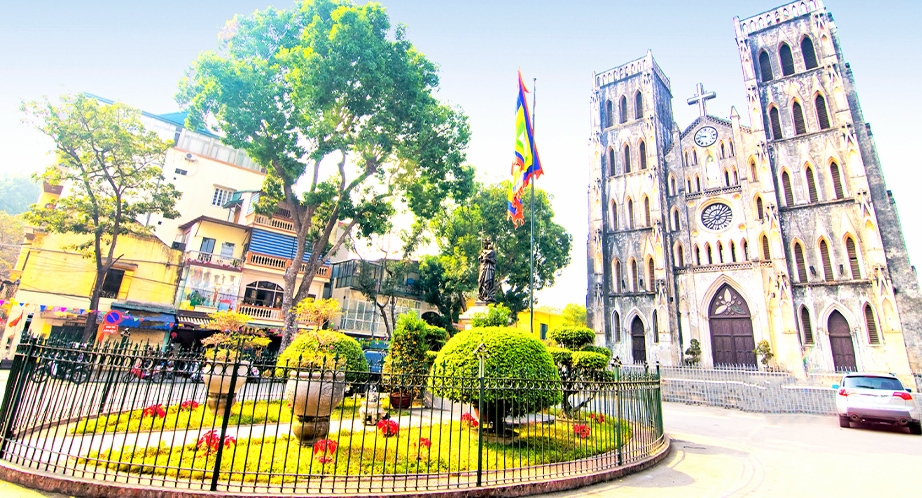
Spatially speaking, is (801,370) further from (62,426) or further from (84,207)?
(84,207)

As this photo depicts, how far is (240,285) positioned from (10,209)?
42799 millimetres

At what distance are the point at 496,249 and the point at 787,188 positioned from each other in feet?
56.2

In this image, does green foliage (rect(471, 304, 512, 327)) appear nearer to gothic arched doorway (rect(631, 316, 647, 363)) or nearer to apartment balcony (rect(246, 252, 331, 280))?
apartment balcony (rect(246, 252, 331, 280))

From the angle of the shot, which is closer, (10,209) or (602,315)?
(602,315)

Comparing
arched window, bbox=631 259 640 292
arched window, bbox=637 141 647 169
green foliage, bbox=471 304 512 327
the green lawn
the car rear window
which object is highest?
arched window, bbox=637 141 647 169

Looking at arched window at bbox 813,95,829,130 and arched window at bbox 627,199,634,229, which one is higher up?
arched window at bbox 813,95,829,130

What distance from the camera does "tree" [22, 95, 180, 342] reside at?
681 inches

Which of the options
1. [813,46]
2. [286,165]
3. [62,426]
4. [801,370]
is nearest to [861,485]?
[62,426]

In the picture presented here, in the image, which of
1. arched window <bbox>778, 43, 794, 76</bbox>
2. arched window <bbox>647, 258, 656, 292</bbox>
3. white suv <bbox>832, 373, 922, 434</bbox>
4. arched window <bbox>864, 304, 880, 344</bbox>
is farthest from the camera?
arched window <bbox>647, 258, 656, 292</bbox>

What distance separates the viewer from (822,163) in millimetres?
23406

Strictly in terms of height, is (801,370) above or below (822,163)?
below

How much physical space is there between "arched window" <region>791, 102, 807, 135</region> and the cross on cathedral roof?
5.04 meters

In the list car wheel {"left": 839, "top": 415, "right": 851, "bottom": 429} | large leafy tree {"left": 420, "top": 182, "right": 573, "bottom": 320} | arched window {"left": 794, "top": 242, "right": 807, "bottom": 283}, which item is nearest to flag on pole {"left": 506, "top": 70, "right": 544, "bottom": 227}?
car wheel {"left": 839, "top": 415, "right": 851, "bottom": 429}

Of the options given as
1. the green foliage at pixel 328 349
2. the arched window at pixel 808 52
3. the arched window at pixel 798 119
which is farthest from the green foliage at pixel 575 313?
the green foliage at pixel 328 349
